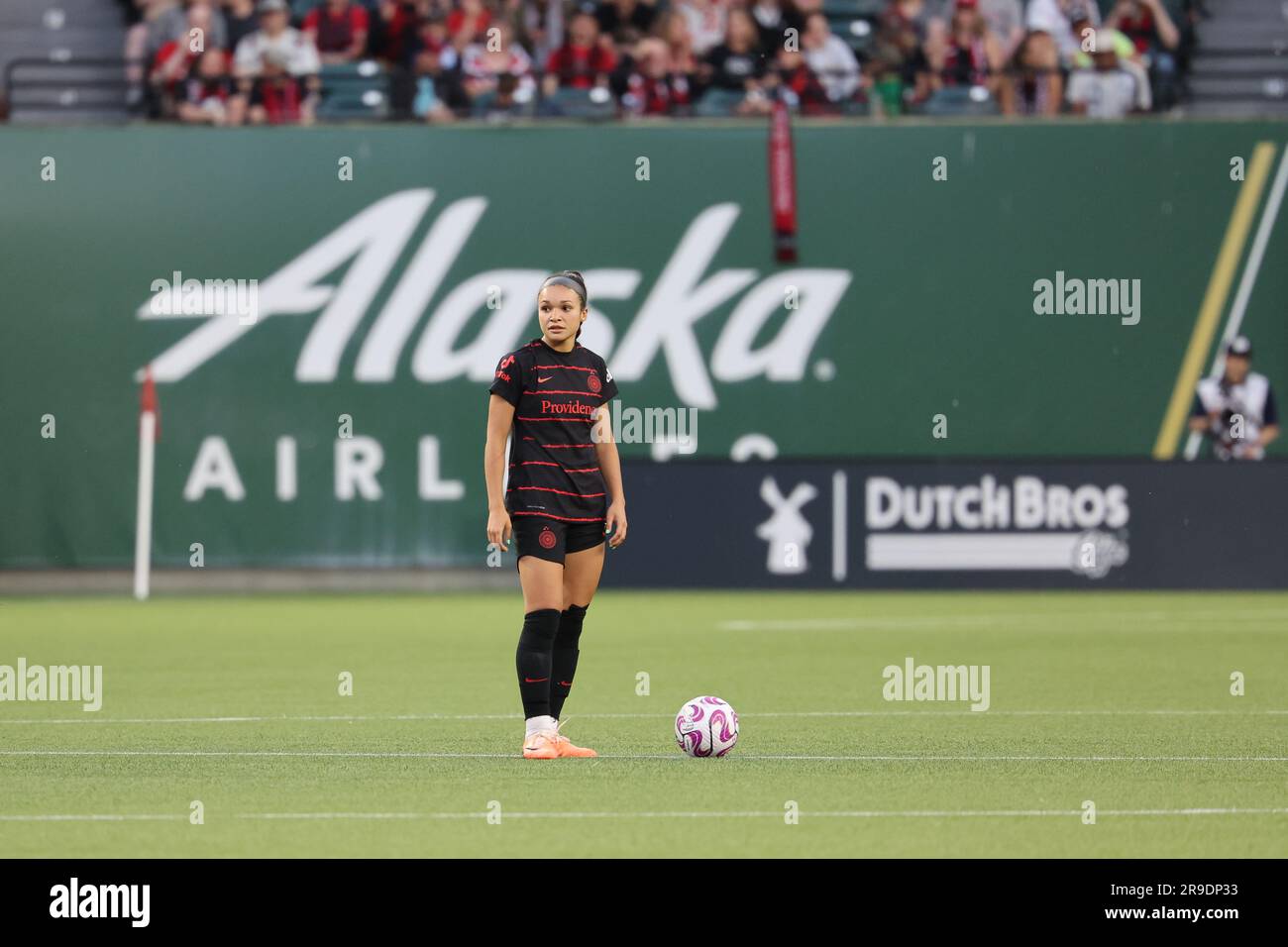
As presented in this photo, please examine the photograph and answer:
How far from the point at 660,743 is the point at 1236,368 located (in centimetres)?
1445

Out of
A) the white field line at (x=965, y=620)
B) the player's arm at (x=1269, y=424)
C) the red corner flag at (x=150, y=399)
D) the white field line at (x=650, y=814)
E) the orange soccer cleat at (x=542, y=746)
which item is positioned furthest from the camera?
the player's arm at (x=1269, y=424)

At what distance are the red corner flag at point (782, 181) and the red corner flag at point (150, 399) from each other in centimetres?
669

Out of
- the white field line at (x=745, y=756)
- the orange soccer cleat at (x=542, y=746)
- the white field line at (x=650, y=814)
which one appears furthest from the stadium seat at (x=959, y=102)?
the white field line at (x=650, y=814)

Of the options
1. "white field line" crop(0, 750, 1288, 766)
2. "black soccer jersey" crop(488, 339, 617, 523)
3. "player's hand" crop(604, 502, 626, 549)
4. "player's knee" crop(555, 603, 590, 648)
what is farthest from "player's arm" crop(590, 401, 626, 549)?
"white field line" crop(0, 750, 1288, 766)

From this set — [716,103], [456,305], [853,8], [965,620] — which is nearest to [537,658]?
[965,620]

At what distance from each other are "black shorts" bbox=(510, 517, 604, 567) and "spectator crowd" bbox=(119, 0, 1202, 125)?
48.0 feet

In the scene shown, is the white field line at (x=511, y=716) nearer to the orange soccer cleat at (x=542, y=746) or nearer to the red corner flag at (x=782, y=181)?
the orange soccer cleat at (x=542, y=746)

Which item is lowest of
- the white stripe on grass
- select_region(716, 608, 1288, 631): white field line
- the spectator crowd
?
select_region(716, 608, 1288, 631): white field line

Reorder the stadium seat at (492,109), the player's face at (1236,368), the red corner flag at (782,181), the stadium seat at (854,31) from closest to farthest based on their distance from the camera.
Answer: the player's face at (1236,368) < the red corner flag at (782,181) < the stadium seat at (492,109) < the stadium seat at (854,31)

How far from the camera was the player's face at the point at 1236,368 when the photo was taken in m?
23.4

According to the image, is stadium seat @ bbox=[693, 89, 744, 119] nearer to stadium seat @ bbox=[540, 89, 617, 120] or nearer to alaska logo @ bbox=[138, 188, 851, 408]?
stadium seat @ bbox=[540, 89, 617, 120]

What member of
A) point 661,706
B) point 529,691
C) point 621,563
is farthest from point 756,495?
point 529,691

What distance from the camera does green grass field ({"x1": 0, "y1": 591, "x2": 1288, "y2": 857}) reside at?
7.69m
